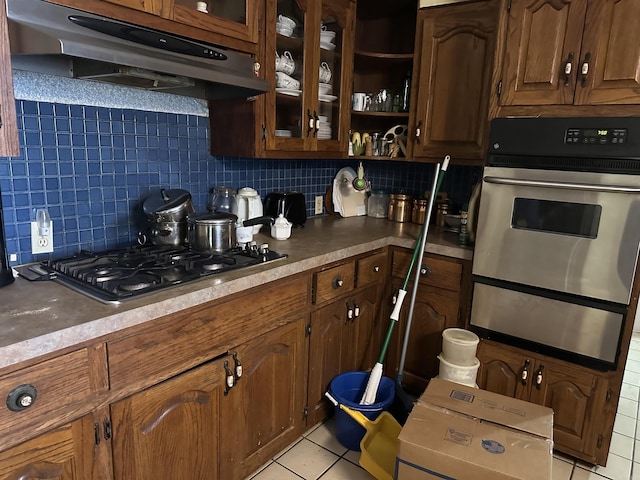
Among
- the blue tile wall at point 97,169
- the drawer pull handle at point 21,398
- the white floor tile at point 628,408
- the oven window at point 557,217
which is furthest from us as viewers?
the white floor tile at point 628,408

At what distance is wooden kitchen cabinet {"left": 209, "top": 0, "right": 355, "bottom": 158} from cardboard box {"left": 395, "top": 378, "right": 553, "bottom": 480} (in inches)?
48.4

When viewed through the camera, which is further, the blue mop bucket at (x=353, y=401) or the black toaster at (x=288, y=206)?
the black toaster at (x=288, y=206)

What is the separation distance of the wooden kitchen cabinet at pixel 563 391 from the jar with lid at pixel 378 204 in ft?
3.41

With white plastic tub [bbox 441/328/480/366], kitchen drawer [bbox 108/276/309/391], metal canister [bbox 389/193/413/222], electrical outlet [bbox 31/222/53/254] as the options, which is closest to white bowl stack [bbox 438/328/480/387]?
white plastic tub [bbox 441/328/480/366]

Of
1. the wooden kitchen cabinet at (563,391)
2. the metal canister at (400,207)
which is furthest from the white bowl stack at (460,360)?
the metal canister at (400,207)

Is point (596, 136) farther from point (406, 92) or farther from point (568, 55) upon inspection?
point (406, 92)

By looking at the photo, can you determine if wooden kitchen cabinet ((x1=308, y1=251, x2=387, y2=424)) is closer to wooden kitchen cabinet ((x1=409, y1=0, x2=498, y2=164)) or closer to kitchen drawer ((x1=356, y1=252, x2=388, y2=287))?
kitchen drawer ((x1=356, y1=252, x2=388, y2=287))

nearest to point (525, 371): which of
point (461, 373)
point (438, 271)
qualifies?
point (461, 373)

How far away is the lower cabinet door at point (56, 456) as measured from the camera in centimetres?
97

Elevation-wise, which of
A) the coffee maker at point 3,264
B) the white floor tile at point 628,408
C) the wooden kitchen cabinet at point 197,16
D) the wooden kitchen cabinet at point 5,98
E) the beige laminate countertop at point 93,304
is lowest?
the white floor tile at point 628,408

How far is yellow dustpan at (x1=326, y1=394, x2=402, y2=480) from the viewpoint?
168 cm

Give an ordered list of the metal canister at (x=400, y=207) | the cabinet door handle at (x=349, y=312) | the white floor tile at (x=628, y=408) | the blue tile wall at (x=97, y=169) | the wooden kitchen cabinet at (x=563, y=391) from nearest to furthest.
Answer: the blue tile wall at (x=97, y=169) → the wooden kitchen cabinet at (x=563, y=391) → the cabinet door handle at (x=349, y=312) → the white floor tile at (x=628, y=408) → the metal canister at (x=400, y=207)

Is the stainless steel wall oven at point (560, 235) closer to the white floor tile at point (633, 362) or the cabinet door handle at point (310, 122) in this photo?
the cabinet door handle at point (310, 122)

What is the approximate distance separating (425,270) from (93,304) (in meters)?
1.50
